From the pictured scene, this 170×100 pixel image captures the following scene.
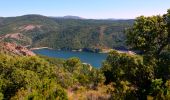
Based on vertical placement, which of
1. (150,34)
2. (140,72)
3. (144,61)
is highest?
(150,34)

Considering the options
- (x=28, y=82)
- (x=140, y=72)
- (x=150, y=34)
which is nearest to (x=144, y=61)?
(x=140, y=72)

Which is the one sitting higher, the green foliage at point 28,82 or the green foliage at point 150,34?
the green foliage at point 150,34

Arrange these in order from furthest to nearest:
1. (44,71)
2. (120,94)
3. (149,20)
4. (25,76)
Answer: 1. (44,71)
2. (25,76)
3. (149,20)
4. (120,94)

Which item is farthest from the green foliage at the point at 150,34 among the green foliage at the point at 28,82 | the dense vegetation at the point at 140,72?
the green foliage at the point at 28,82

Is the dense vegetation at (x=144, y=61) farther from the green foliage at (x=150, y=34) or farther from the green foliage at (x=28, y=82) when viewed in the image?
the green foliage at (x=28, y=82)

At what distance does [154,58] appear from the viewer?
4225cm

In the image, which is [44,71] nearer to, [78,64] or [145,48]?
[78,64]

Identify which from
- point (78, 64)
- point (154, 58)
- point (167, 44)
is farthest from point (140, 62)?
point (78, 64)

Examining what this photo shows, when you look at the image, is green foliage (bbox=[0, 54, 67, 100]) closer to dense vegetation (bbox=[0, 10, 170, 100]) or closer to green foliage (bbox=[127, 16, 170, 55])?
dense vegetation (bbox=[0, 10, 170, 100])

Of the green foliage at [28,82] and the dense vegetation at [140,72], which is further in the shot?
the green foliage at [28,82]

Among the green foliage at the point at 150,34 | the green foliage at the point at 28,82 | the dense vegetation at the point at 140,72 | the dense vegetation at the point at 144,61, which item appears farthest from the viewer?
the green foliage at the point at 150,34

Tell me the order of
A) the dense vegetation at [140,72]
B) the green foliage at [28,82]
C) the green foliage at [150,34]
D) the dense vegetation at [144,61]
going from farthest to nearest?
the green foliage at [150,34] < the green foliage at [28,82] < the dense vegetation at [144,61] < the dense vegetation at [140,72]

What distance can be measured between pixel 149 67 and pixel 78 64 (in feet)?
364

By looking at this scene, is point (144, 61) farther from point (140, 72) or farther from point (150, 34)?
point (150, 34)
